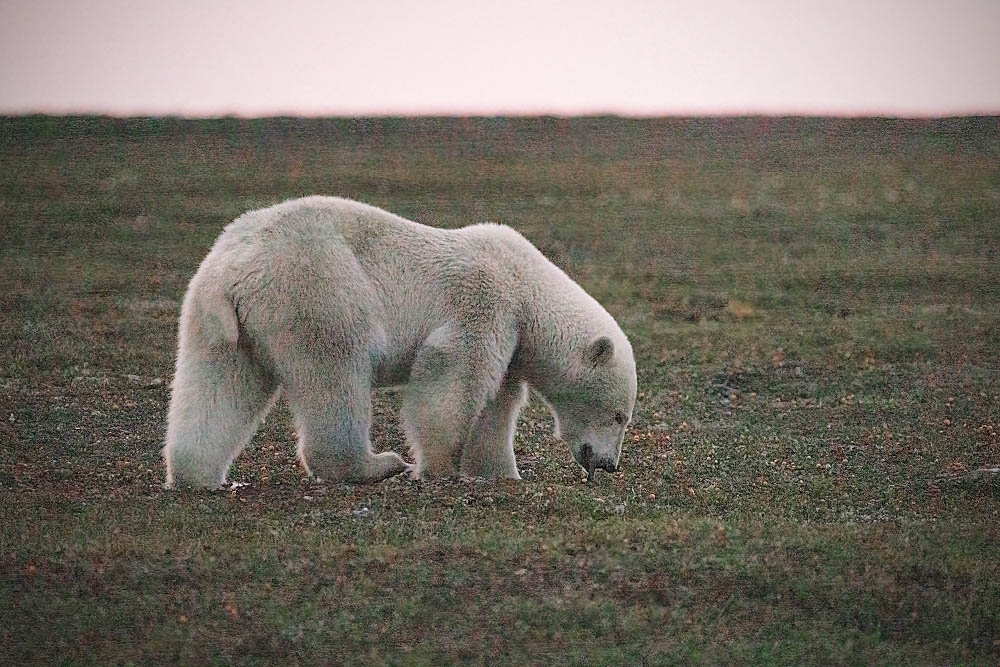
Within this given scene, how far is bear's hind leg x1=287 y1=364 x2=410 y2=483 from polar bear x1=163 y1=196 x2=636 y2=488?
11 millimetres

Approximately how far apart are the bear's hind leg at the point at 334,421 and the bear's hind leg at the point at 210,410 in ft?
1.28

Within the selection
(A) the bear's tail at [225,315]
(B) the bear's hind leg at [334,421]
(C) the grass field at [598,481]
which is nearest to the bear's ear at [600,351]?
(C) the grass field at [598,481]

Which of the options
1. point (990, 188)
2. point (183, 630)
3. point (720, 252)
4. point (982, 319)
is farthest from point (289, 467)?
point (990, 188)

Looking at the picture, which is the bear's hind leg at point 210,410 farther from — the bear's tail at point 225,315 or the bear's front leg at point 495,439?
the bear's front leg at point 495,439

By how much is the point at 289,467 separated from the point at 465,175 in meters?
21.1

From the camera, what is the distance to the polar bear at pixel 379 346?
9641 millimetres

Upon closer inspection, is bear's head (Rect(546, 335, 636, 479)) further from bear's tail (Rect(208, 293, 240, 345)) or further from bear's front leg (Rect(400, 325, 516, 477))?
bear's tail (Rect(208, 293, 240, 345))

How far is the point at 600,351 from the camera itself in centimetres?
1057

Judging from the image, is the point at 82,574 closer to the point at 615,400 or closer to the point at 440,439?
the point at 440,439

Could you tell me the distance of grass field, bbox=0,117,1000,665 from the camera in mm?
7492

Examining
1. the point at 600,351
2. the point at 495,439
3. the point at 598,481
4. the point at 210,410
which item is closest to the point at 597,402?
the point at 600,351

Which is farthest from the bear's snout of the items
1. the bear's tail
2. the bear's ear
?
the bear's tail

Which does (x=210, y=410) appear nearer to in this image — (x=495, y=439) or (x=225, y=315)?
(x=225, y=315)

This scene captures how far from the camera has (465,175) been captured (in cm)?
3206
